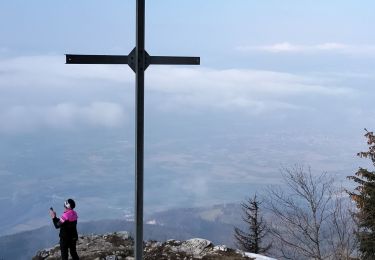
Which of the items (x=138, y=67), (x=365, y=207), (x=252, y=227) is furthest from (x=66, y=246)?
(x=252, y=227)

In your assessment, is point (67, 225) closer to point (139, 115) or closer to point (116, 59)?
point (139, 115)

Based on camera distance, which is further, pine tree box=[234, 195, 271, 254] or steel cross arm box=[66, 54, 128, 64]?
pine tree box=[234, 195, 271, 254]

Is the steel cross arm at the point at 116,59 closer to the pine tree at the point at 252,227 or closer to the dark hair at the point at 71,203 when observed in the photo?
the dark hair at the point at 71,203

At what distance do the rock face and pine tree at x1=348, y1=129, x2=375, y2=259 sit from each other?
519 centimetres

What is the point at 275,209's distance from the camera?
1591 cm

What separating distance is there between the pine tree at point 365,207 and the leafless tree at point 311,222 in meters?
1.05

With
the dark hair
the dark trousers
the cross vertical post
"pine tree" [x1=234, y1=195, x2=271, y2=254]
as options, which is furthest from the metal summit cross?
"pine tree" [x1=234, y1=195, x2=271, y2=254]

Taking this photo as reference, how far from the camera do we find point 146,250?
41.7 feet

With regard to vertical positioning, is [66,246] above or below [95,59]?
below

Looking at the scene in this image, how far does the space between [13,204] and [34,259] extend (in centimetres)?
12240

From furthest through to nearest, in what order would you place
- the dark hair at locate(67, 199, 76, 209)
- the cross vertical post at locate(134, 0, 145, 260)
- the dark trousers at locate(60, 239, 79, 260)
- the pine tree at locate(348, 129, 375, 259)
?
the pine tree at locate(348, 129, 375, 259)
the dark trousers at locate(60, 239, 79, 260)
the dark hair at locate(67, 199, 76, 209)
the cross vertical post at locate(134, 0, 145, 260)

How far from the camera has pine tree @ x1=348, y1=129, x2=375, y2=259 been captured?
1694 centimetres

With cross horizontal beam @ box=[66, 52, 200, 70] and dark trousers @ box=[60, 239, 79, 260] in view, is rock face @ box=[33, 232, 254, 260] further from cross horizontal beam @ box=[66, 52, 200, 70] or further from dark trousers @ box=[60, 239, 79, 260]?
cross horizontal beam @ box=[66, 52, 200, 70]

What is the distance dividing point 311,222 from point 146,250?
15.5 ft
